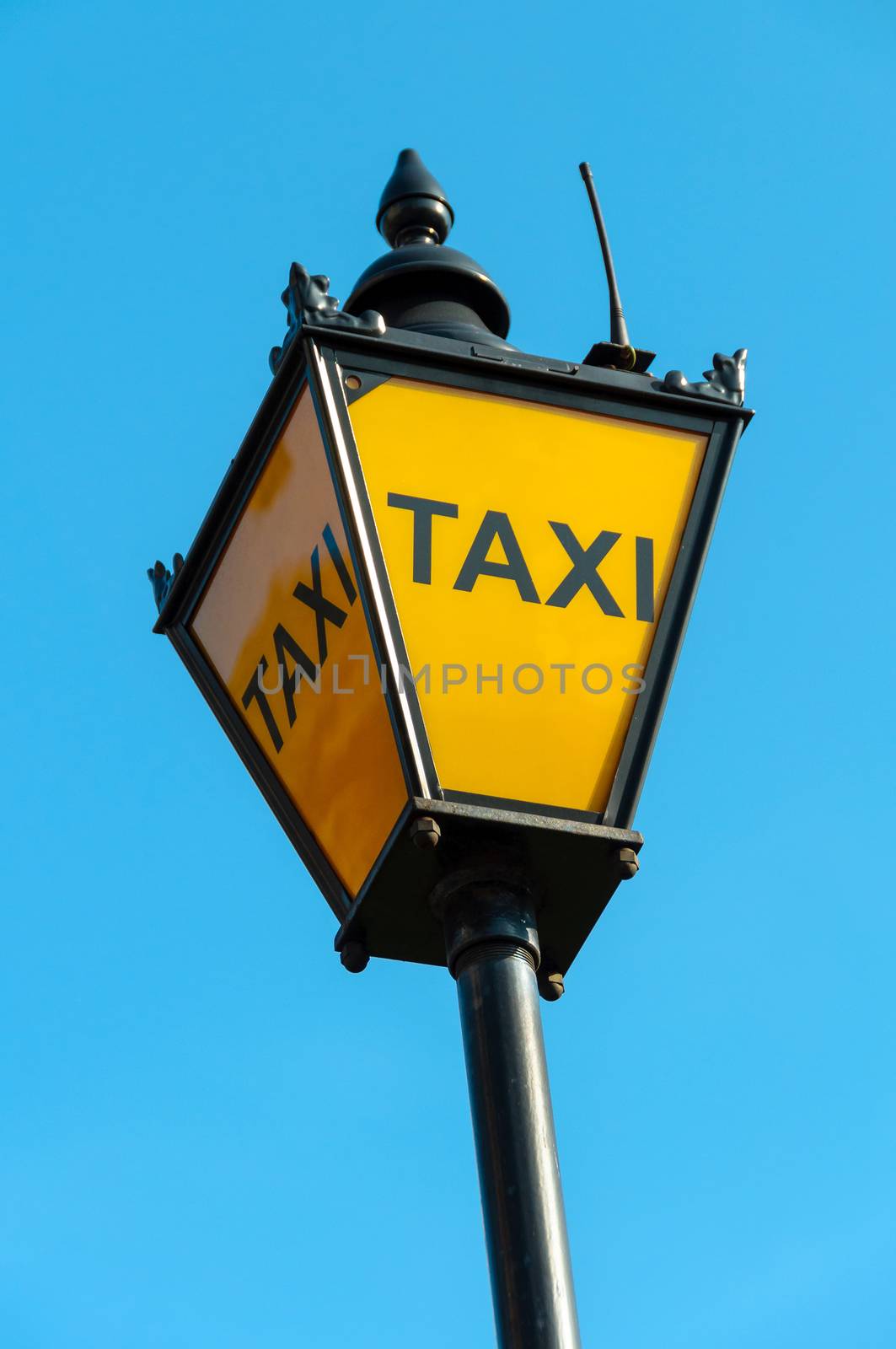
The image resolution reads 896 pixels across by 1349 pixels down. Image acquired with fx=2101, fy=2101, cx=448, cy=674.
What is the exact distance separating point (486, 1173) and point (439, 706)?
684 millimetres

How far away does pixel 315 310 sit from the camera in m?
3.37

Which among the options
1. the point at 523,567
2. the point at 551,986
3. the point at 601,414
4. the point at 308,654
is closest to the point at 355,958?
the point at 551,986

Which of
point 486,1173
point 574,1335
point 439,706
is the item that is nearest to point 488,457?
point 439,706

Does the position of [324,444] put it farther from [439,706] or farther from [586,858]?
[586,858]

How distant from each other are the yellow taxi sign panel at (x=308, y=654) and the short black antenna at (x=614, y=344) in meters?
0.60

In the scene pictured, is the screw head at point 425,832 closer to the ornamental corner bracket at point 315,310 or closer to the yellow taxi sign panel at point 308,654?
the yellow taxi sign panel at point 308,654

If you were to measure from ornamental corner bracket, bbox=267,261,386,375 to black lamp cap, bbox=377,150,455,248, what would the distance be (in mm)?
1014

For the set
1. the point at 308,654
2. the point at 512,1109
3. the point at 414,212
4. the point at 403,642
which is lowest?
the point at 512,1109

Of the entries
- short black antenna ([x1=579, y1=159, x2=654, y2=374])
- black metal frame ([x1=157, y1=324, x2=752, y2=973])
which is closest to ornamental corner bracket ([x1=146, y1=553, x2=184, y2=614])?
black metal frame ([x1=157, y1=324, x2=752, y2=973])

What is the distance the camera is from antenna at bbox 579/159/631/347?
3.78 metres

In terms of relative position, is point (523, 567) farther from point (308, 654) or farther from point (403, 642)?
point (308, 654)

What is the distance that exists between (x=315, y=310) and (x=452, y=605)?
1.92ft

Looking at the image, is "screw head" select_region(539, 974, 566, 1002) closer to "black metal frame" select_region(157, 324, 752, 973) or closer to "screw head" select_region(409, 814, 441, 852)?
"black metal frame" select_region(157, 324, 752, 973)

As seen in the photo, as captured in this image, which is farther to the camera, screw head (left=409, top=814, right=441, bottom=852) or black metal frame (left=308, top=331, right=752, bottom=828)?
black metal frame (left=308, top=331, right=752, bottom=828)
